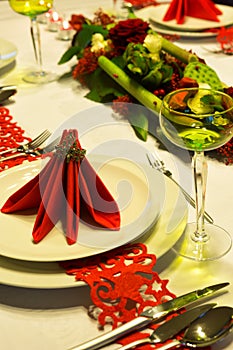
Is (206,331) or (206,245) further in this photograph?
(206,245)

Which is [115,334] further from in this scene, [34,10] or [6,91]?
[34,10]

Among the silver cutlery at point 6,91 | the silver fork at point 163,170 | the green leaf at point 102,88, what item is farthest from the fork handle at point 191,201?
the silver cutlery at point 6,91

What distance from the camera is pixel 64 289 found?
732mm

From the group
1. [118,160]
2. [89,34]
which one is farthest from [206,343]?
[89,34]

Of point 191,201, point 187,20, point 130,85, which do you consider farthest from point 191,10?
point 191,201

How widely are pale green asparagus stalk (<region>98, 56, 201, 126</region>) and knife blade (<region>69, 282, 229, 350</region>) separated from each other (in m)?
0.51

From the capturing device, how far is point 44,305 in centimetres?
71

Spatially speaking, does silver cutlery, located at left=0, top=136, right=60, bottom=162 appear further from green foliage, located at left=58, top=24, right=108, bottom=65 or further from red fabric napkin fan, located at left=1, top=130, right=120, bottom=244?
green foliage, located at left=58, top=24, right=108, bottom=65

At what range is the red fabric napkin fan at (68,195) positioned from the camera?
778 millimetres

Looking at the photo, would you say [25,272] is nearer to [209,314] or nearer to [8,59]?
[209,314]

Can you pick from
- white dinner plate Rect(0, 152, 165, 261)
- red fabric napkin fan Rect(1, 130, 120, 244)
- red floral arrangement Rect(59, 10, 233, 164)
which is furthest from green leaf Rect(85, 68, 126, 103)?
red fabric napkin fan Rect(1, 130, 120, 244)

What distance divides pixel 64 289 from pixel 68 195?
13cm

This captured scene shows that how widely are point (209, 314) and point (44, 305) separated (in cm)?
20

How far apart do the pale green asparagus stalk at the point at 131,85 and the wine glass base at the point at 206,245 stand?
0.37 metres
